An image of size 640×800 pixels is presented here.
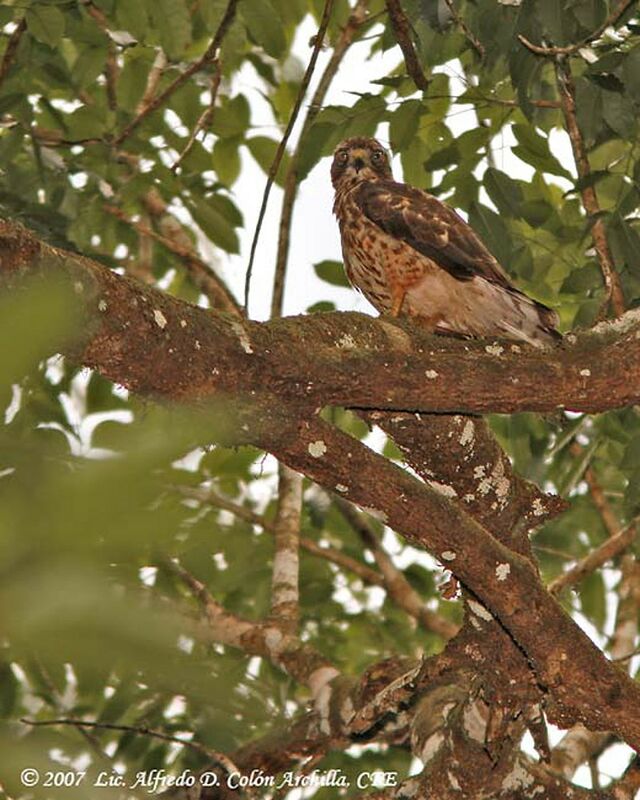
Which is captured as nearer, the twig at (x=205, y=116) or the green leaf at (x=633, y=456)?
the green leaf at (x=633, y=456)

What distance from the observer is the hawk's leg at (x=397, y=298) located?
5.12 metres

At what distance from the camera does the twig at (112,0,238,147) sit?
4.71m

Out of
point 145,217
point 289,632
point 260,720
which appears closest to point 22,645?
point 260,720

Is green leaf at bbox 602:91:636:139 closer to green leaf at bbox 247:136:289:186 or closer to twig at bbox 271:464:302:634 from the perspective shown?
twig at bbox 271:464:302:634

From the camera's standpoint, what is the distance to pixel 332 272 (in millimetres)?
5645

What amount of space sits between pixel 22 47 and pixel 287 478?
2209 millimetres

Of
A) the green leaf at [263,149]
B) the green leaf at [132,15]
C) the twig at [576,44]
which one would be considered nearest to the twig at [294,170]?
the green leaf at [263,149]

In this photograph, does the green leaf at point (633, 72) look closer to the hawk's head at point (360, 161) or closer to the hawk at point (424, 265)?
the hawk at point (424, 265)

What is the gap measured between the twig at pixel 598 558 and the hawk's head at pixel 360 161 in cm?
205

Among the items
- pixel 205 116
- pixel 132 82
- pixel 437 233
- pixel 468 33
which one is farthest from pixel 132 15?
pixel 437 233

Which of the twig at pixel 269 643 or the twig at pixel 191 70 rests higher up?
the twig at pixel 191 70

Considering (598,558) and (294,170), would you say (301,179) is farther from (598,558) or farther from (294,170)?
(598,558)

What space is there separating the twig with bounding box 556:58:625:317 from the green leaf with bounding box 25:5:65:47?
1881 mm

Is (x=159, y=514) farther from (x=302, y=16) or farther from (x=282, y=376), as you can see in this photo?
(x=302, y=16)
